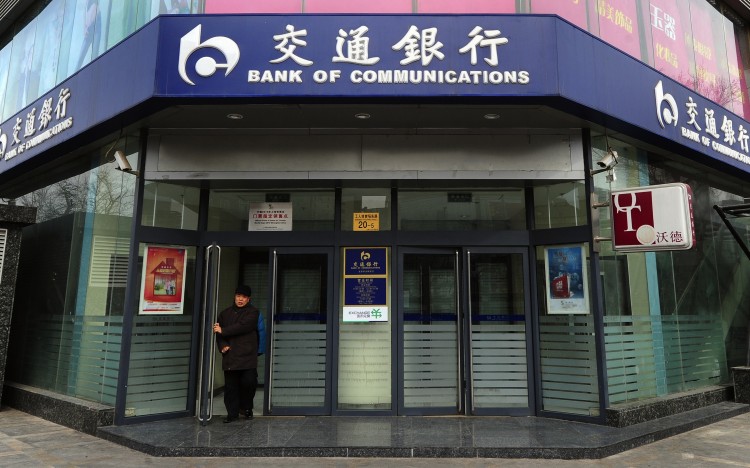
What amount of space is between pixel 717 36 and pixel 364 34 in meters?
8.39

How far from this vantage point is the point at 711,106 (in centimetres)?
805

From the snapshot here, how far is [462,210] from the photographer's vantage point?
7277mm

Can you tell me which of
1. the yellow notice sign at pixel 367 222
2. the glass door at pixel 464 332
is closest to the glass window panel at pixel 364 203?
the yellow notice sign at pixel 367 222

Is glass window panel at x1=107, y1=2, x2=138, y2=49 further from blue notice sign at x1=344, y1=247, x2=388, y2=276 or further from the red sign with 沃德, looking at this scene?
the red sign with 沃德

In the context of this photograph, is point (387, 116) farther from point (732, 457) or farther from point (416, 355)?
point (732, 457)

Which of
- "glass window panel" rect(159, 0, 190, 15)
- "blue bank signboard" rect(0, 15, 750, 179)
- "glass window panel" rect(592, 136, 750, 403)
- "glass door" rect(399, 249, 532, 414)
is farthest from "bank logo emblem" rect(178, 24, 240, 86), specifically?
"glass window panel" rect(592, 136, 750, 403)

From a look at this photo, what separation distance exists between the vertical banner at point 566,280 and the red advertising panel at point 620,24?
315cm

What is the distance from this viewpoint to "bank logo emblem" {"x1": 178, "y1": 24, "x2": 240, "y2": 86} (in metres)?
5.65

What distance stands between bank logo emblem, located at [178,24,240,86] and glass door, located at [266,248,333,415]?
2605 mm

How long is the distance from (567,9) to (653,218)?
307cm

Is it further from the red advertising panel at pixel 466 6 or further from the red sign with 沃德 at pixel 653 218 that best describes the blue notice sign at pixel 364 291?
the red advertising panel at pixel 466 6

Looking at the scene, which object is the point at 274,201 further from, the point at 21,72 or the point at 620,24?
the point at 21,72

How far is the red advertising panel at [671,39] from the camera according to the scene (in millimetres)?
8391

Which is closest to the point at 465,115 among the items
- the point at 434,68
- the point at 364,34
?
the point at 434,68
